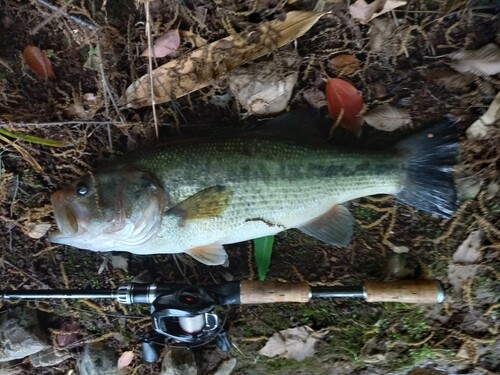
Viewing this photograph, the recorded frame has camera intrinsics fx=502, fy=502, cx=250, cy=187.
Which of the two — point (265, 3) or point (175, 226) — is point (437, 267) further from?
point (265, 3)

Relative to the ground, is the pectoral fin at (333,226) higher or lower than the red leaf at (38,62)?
lower

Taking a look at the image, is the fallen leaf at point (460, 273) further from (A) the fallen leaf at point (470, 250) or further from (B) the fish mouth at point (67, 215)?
(B) the fish mouth at point (67, 215)

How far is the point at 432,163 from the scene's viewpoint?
2186 millimetres

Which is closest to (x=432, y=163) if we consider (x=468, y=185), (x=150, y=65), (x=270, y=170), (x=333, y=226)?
(x=468, y=185)

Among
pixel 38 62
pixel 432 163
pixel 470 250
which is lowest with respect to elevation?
pixel 470 250

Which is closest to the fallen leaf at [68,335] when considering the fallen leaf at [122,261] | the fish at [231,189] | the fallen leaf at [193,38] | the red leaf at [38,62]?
the fallen leaf at [122,261]

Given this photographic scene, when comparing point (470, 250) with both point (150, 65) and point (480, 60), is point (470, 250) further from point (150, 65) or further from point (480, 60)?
point (150, 65)

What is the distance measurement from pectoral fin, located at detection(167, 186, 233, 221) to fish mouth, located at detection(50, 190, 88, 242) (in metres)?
0.36

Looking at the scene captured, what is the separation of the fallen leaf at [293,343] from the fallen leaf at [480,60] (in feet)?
4.53

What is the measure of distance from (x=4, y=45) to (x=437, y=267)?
2.24 meters

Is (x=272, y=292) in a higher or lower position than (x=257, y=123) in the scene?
lower

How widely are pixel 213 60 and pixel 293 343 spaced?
1373mm

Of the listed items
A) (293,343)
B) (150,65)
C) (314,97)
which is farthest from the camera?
(293,343)

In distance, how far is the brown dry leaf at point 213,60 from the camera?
2.19 m
